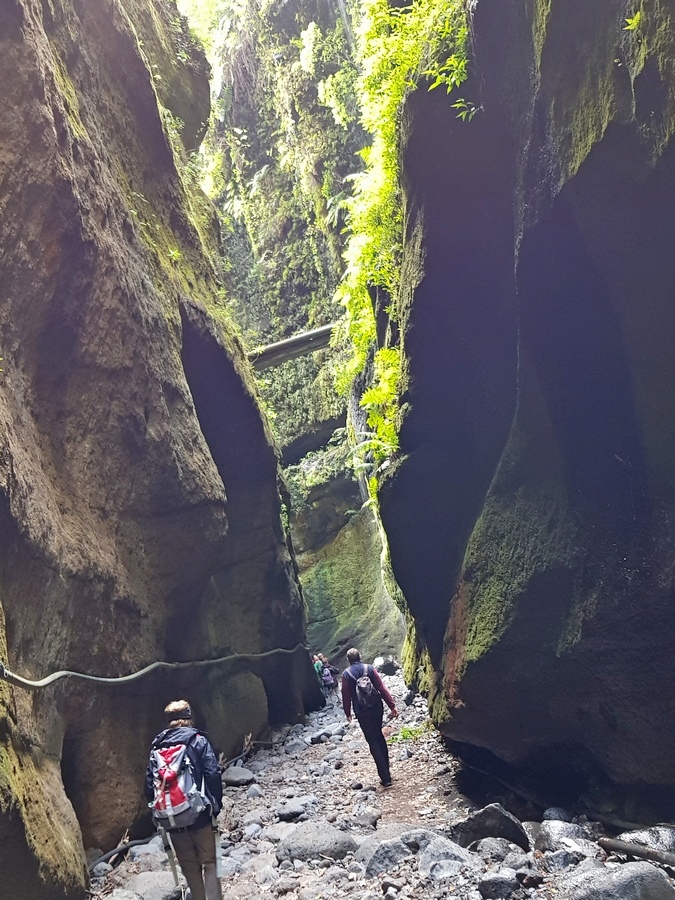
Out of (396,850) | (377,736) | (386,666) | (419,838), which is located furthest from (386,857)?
(386,666)

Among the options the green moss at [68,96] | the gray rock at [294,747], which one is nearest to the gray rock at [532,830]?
the gray rock at [294,747]

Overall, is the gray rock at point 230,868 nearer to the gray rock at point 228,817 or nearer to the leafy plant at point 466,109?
the gray rock at point 228,817

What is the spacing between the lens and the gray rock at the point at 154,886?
5117 mm

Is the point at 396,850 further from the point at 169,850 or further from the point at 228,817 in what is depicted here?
the point at 228,817

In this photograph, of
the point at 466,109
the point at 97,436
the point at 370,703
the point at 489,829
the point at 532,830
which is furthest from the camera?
the point at 370,703

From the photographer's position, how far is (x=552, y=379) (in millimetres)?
6512

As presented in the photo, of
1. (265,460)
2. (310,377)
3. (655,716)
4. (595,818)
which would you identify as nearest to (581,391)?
(655,716)

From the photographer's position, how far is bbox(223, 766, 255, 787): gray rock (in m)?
9.13

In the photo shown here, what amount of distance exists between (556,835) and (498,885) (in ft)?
4.62

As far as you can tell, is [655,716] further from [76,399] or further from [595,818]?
[76,399]

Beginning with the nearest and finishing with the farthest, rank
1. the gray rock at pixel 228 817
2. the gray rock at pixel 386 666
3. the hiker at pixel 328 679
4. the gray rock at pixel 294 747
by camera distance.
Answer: the gray rock at pixel 228 817
the gray rock at pixel 294 747
the gray rock at pixel 386 666
the hiker at pixel 328 679

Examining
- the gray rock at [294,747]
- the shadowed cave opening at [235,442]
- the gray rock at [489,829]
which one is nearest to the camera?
the gray rock at [489,829]

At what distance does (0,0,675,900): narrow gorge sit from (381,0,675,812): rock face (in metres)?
0.03

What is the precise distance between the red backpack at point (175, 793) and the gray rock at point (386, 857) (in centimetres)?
152
